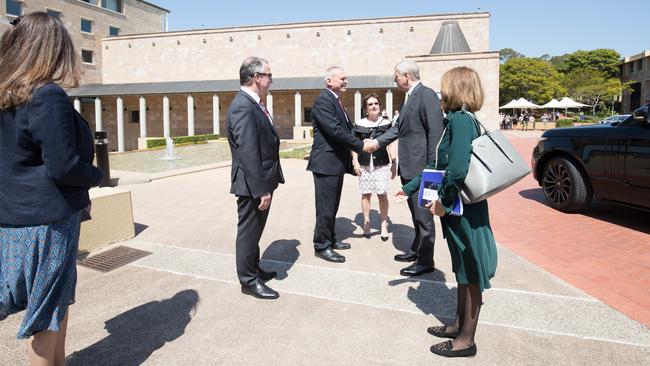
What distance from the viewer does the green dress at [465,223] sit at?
103 inches

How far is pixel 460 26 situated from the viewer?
32.2 meters

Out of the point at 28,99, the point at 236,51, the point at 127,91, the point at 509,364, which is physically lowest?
the point at 509,364

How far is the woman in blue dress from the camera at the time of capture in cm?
196

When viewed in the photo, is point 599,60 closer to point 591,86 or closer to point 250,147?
point 591,86

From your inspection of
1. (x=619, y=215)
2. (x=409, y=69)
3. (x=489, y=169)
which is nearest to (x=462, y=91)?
(x=489, y=169)

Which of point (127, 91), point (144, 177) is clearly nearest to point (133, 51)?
Result: point (127, 91)

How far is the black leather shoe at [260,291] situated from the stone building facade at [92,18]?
1540 inches

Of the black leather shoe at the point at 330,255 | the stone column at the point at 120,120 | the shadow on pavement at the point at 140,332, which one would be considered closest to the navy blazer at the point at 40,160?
the shadow on pavement at the point at 140,332

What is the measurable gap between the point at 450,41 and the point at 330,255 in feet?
89.9

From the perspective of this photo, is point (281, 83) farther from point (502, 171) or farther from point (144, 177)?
point (502, 171)

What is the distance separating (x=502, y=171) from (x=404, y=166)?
69.7 inches

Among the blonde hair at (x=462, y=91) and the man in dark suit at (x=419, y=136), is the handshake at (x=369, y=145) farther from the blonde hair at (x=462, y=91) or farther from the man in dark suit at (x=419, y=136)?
the blonde hair at (x=462, y=91)

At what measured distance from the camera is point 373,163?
5664 millimetres

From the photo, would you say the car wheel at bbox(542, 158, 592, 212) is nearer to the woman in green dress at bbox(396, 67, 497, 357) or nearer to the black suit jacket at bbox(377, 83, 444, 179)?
the black suit jacket at bbox(377, 83, 444, 179)
